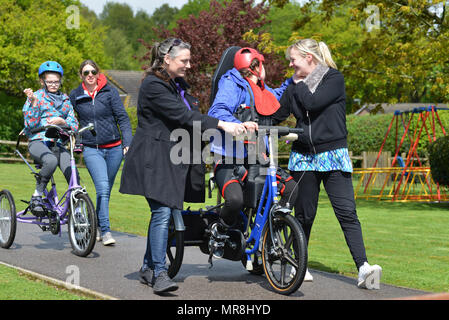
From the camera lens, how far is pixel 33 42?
41688 millimetres

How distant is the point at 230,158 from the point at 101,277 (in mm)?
1533

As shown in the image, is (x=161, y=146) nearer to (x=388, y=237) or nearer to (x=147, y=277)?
(x=147, y=277)

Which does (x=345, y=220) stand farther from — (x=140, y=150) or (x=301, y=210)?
(x=140, y=150)

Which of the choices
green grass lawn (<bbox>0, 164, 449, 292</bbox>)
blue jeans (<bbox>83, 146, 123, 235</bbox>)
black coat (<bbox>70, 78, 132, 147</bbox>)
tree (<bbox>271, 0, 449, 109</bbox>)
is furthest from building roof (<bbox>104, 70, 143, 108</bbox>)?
blue jeans (<bbox>83, 146, 123, 235</bbox>)

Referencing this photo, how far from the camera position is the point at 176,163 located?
5.30 meters

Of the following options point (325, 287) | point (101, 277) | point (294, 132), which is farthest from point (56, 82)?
point (325, 287)

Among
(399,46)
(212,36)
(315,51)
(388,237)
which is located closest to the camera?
(315,51)

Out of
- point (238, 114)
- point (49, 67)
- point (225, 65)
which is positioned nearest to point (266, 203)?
point (238, 114)

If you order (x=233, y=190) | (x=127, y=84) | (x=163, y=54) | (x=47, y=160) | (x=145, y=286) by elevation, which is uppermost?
(x=127, y=84)

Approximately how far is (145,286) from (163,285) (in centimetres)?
40

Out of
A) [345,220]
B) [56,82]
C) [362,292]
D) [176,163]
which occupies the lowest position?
[362,292]

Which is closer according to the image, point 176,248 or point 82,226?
point 176,248

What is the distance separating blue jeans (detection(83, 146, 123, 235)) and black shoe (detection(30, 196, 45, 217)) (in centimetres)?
66
